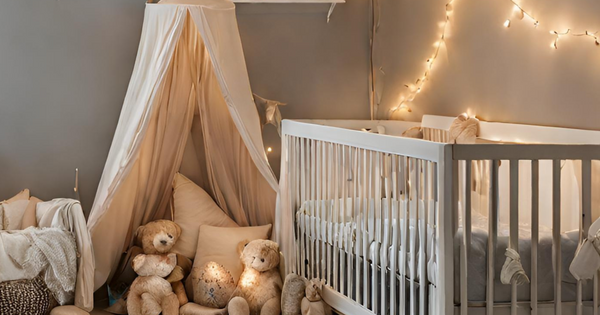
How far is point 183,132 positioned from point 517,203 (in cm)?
230

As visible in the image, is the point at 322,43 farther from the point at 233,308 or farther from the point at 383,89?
the point at 233,308

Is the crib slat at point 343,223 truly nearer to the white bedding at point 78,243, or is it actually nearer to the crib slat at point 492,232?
the crib slat at point 492,232

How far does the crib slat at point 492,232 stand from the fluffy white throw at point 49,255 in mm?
1999

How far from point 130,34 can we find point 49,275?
1523 mm

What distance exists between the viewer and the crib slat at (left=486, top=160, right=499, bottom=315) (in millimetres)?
2070

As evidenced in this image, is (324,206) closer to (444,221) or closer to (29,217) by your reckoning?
(444,221)

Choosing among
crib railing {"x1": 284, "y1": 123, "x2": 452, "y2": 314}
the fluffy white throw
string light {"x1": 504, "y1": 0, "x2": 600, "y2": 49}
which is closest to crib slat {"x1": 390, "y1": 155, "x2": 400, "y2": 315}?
crib railing {"x1": 284, "y1": 123, "x2": 452, "y2": 314}

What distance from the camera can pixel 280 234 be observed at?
11.7 ft

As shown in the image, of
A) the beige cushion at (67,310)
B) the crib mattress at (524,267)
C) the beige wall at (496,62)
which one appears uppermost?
the beige wall at (496,62)

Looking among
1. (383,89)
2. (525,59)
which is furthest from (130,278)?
(525,59)

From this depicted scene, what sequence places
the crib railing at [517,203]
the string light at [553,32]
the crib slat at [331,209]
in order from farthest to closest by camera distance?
1. the crib slat at [331,209]
2. the string light at [553,32]
3. the crib railing at [517,203]

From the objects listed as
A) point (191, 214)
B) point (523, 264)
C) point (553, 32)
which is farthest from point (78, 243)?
point (553, 32)

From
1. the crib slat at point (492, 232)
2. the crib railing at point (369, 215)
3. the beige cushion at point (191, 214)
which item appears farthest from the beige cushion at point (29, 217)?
the crib slat at point (492, 232)

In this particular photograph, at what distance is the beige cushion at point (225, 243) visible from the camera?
3.62m
